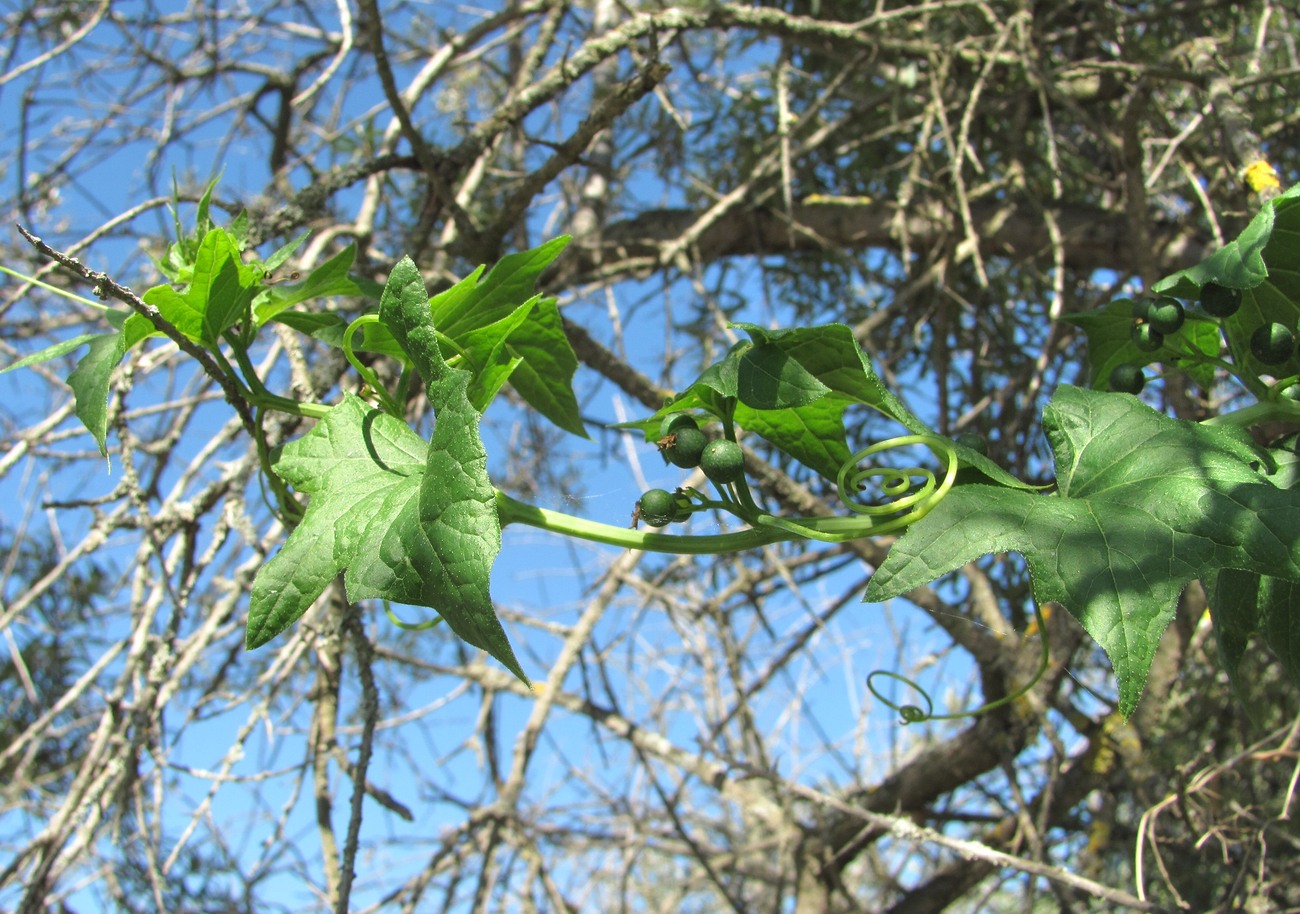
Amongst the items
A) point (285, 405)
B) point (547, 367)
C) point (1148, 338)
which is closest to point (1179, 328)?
point (1148, 338)

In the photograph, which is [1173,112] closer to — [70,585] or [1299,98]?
[1299,98]

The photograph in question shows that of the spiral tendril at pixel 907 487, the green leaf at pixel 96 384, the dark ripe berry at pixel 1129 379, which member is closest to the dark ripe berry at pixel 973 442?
the spiral tendril at pixel 907 487

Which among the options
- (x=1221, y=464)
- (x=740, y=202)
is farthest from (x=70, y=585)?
(x=1221, y=464)

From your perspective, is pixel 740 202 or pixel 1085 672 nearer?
pixel 740 202

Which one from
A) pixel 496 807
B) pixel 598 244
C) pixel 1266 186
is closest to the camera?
pixel 1266 186

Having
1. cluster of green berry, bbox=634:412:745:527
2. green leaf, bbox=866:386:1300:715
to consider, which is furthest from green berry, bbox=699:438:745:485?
green leaf, bbox=866:386:1300:715

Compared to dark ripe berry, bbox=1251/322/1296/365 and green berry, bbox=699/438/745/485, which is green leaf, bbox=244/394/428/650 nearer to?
green berry, bbox=699/438/745/485
